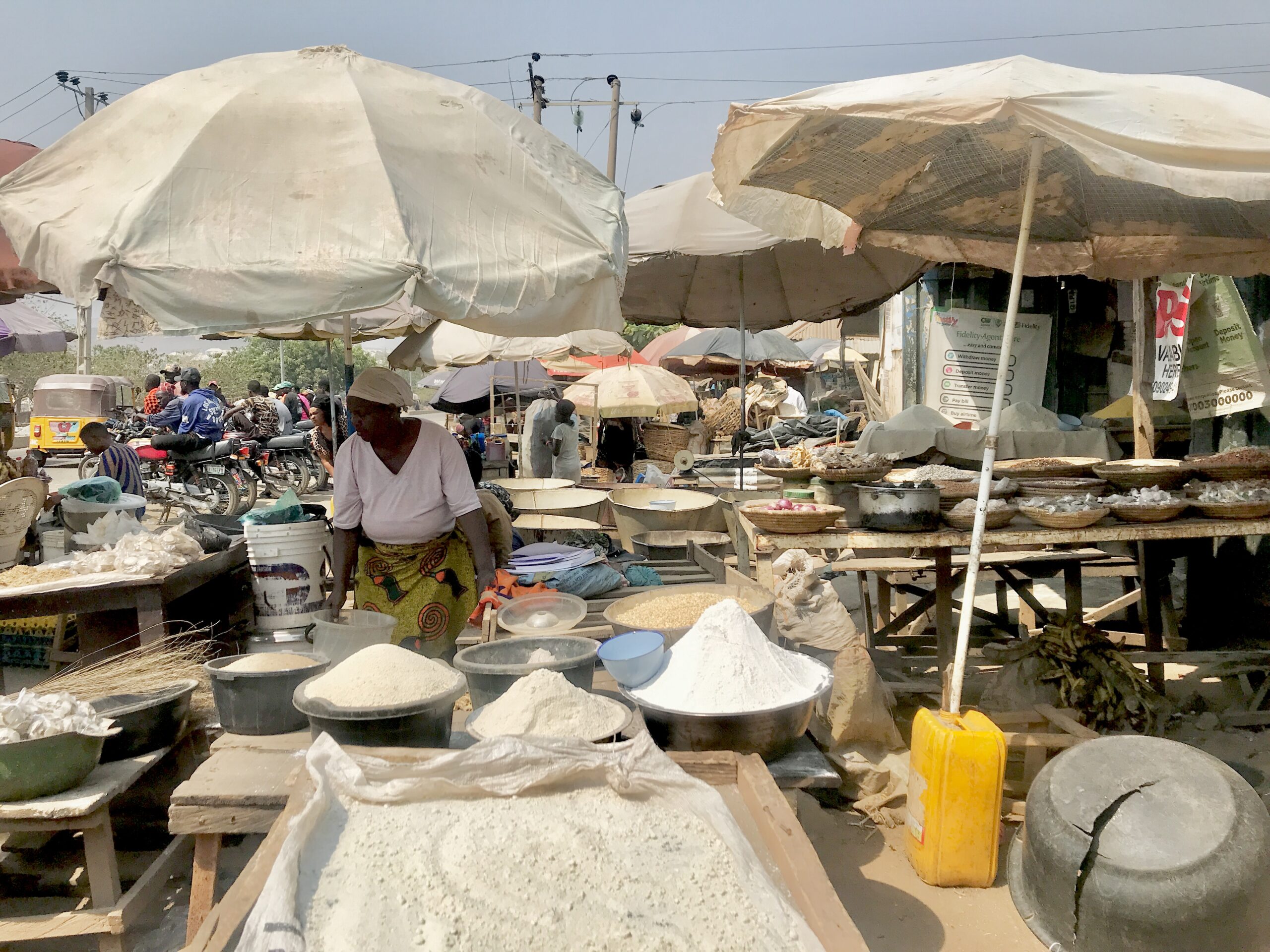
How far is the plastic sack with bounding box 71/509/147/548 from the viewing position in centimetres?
384

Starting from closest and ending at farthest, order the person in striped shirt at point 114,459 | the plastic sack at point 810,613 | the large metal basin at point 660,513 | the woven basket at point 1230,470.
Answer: the woven basket at point 1230,470 < the plastic sack at point 810,613 < the large metal basin at point 660,513 < the person in striped shirt at point 114,459

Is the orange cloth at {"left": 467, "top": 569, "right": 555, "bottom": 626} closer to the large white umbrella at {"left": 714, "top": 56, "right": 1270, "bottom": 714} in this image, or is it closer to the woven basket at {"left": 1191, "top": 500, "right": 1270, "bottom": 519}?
the large white umbrella at {"left": 714, "top": 56, "right": 1270, "bottom": 714}

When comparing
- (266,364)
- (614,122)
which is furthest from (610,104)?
(266,364)

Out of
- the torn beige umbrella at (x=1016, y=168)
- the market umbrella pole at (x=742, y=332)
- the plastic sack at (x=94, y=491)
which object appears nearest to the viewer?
the torn beige umbrella at (x=1016, y=168)

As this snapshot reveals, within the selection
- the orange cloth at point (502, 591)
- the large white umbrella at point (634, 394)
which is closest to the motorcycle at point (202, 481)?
the large white umbrella at point (634, 394)

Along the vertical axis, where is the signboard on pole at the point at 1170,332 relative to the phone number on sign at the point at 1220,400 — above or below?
above

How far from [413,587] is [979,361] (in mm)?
5410

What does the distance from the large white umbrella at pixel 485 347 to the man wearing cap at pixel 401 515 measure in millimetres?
4782

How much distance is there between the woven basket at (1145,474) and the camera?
12.4 ft

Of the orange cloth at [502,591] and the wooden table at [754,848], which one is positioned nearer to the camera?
the wooden table at [754,848]

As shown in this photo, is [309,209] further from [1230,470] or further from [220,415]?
[220,415]

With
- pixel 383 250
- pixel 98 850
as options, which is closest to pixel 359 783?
pixel 98 850

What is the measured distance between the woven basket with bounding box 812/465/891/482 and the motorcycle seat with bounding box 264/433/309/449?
10.5 meters

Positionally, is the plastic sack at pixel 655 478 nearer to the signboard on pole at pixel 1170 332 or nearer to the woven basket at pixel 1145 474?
the signboard on pole at pixel 1170 332
